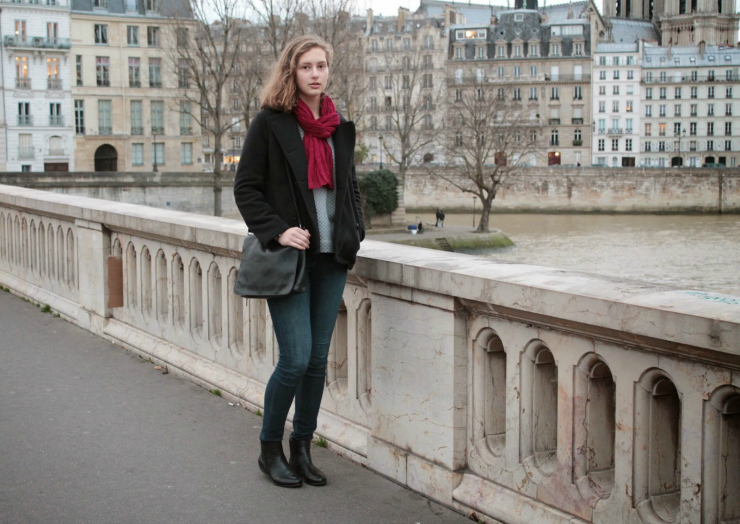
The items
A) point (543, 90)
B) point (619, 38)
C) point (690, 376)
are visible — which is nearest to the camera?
point (690, 376)

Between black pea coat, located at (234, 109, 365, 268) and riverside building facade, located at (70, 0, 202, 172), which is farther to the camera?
riverside building facade, located at (70, 0, 202, 172)

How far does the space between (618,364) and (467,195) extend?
69723mm

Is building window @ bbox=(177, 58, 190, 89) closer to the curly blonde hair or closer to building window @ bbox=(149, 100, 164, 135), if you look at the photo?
building window @ bbox=(149, 100, 164, 135)

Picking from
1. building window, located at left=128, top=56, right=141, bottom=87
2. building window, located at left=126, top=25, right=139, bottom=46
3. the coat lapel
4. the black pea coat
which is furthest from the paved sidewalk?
building window, located at left=126, top=25, right=139, bottom=46

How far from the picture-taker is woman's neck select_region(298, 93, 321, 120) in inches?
147

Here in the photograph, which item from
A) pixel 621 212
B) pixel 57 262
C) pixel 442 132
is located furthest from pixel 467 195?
pixel 57 262

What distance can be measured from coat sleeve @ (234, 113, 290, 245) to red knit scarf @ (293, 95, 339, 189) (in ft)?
0.44

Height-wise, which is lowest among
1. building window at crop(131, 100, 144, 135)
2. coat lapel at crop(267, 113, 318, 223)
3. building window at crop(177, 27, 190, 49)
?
coat lapel at crop(267, 113, 318, 223)

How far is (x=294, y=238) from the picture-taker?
358 centimetres

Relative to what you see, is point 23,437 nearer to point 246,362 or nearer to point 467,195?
point 246,362

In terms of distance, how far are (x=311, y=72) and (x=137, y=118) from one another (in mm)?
59559

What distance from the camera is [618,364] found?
9.69 feet

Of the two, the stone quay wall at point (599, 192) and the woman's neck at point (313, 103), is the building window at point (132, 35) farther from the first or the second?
the woman's neck at point (313, 103)

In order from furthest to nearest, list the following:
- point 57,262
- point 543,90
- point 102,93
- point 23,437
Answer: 1. point 543,90
2. point 102,93
3. point 57,262
4. point 23,437
